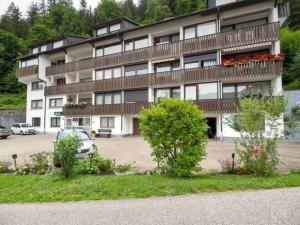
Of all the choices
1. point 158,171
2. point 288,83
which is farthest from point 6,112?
point 288,83

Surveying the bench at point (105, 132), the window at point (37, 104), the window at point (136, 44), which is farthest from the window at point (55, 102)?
the window at point (136, 44)

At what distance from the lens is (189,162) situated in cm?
888

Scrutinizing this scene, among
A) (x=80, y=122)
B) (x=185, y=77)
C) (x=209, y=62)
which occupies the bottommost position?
(x=80, y=122)

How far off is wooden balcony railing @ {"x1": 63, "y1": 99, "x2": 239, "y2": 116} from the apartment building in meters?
0.09

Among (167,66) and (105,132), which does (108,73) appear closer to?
(105,132)

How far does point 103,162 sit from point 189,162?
387cm

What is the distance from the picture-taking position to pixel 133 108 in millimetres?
28500

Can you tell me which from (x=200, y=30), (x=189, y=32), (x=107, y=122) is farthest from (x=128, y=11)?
(x=200, y=30)

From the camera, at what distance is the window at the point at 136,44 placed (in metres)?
29.2

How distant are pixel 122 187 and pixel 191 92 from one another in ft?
61.8

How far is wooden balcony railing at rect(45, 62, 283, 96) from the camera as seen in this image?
21362 millimetres

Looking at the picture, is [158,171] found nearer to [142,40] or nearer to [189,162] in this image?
[189,162]

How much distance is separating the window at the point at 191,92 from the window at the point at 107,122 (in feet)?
33.2

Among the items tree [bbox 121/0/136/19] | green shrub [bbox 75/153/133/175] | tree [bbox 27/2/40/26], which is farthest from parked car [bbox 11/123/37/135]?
tree [bbox 27/2/40/26]
